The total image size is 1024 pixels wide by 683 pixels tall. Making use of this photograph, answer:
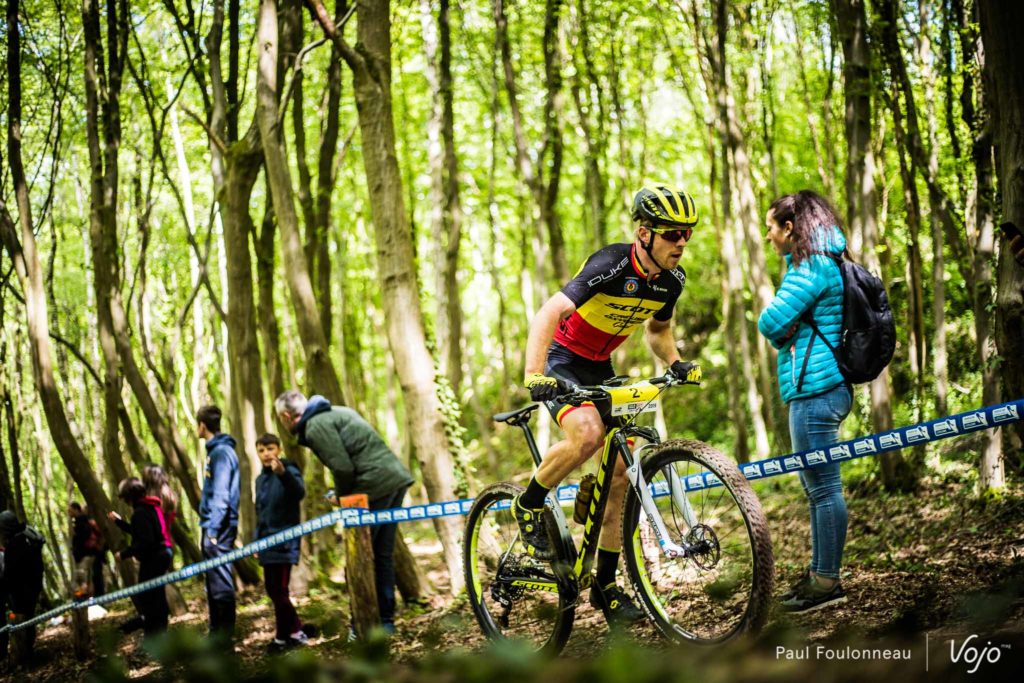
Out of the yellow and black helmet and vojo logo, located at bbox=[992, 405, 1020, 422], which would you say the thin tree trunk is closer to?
vojo logo, located at bbox=[992, 405, 1020, 422]

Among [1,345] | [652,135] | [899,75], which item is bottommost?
[1,345]

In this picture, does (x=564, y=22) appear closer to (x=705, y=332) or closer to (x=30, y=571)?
(x=30, y=571)

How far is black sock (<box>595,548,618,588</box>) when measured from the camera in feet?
16.3

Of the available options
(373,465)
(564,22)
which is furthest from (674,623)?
(564,22)

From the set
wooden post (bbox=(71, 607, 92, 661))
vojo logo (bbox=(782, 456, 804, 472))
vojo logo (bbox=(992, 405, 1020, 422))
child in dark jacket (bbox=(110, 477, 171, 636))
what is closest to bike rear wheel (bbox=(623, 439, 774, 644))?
vojo logo (bbox=(782, 456, 804, 472))

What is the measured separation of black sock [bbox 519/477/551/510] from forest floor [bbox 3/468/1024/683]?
2.47 ft

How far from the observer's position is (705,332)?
27.3 metres

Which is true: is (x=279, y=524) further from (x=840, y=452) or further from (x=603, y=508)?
(x=840, y=452)

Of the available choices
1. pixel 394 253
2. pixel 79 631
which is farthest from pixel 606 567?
A: pixel 79 631

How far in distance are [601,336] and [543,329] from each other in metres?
0.60

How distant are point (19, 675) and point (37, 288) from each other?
7.70 metres

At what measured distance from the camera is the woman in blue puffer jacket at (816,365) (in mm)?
4930

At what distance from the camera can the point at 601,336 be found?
5.23m

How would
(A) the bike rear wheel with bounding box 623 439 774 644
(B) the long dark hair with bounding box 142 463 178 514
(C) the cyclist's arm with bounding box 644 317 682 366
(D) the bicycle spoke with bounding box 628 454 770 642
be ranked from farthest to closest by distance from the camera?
1. (B) the long dark hair with bounding box 142 463 178 514
2. (C) the cyclist's arm with bounding box 644 317 682 366
3. (D) the bicycle spoke with bounding box 628 454 770 642
4. (A) the bike rear wheel with bounding box 623 439 774 644
